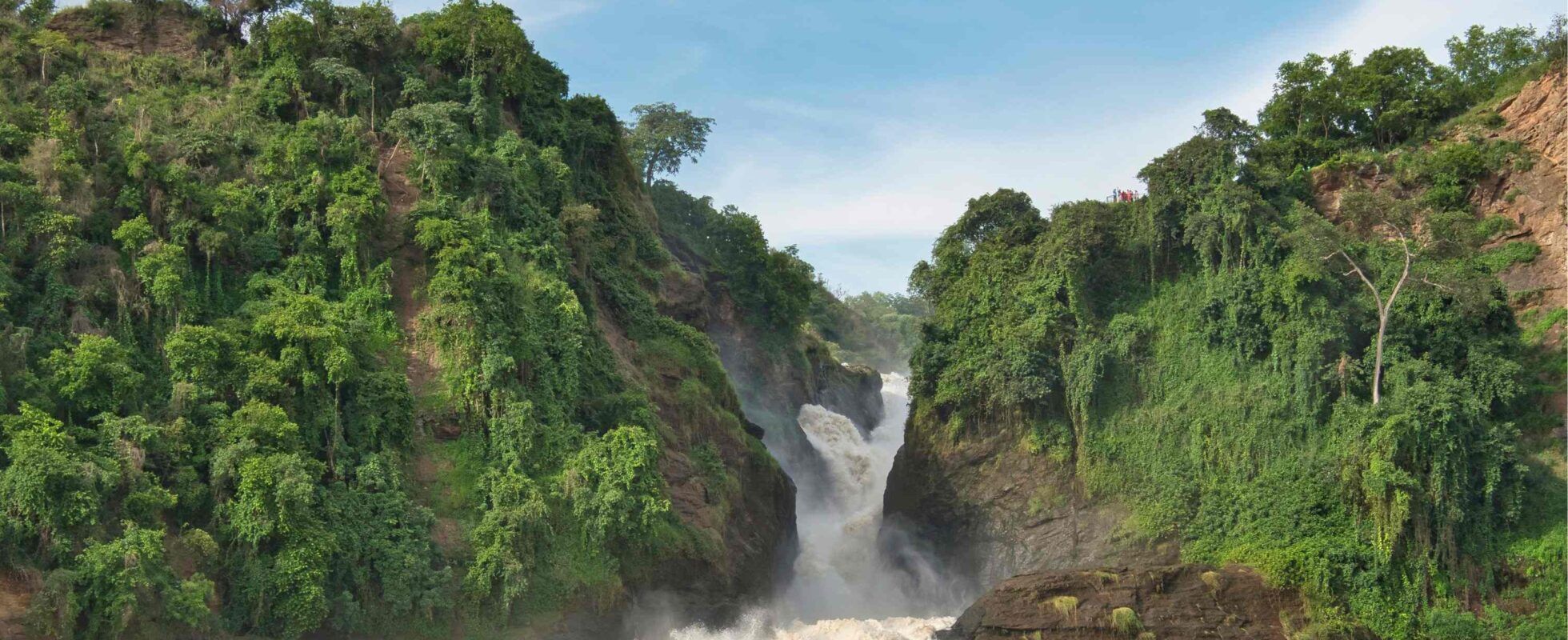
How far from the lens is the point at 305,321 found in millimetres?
32062

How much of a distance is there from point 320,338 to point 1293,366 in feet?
85.1

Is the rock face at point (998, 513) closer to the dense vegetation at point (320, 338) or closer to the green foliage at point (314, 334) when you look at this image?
the dense vegetation at point (320, 338)

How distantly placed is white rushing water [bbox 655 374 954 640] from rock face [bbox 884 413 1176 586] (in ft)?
5.88

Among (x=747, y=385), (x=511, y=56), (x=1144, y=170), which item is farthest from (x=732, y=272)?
(x=1144, y=170)

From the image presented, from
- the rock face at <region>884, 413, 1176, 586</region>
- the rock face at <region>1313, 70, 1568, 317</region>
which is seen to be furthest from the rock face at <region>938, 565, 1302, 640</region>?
the rock face at <region>1313, 70, 1568, 317</region>

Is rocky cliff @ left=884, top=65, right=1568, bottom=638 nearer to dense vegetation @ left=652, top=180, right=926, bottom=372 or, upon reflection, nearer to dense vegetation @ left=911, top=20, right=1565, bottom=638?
dense vegetation @ left=911, top=20, right=1565, bottom=638

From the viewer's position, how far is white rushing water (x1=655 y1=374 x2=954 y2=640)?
36.8 metres

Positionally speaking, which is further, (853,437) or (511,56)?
(853,437)

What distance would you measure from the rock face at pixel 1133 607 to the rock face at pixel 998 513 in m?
3.04

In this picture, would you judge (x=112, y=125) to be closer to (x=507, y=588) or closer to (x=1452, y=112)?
(x=507, y=588)

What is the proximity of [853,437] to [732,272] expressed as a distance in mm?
8284

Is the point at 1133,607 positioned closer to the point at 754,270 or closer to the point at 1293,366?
the point at 1293,366

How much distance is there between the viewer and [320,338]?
31547 millimetres

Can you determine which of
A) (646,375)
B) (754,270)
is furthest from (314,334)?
(754,270)
